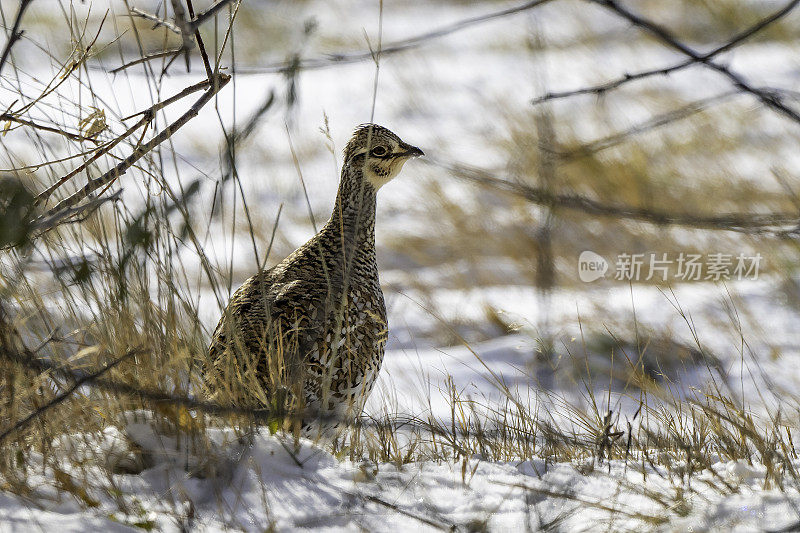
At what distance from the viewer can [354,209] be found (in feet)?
12.1

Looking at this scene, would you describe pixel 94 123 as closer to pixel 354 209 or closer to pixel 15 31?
pixel 15 31

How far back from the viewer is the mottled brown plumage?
2598 mm

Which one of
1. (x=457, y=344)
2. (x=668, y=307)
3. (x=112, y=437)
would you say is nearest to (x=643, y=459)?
(x=112, y=437)

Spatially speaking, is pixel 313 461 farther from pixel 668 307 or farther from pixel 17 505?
pixel 668 307

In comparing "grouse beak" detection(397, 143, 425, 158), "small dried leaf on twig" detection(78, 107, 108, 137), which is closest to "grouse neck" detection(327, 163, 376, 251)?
"grouse beak" detection(397, 143, 425, 158)

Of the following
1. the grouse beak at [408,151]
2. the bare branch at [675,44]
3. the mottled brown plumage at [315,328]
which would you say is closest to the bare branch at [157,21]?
the mottled brown plumage at [315,328]

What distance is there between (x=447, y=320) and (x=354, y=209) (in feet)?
9.67

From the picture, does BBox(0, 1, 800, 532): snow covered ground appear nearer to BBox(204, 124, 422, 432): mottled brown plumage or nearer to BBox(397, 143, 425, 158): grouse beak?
BBox(204, 124, 422, 432): mottled brown plumage

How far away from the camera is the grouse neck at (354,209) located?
141 inches

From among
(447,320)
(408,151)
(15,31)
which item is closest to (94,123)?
(15,31)

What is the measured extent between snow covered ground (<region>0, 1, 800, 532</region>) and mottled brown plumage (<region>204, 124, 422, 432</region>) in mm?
212

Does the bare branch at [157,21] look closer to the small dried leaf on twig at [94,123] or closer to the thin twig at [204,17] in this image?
the thin twig at [204,17]

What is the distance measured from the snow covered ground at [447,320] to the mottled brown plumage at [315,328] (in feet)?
0.69

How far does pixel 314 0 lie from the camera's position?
13805 mm
